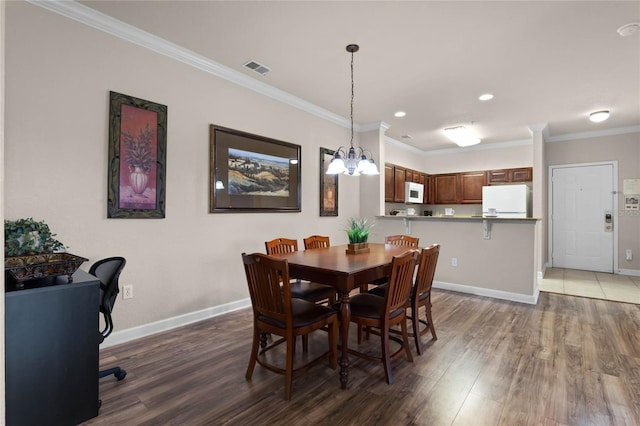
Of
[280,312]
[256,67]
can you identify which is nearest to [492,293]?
[280,312]

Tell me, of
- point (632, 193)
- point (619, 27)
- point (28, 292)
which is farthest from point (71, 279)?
point (632, 193)

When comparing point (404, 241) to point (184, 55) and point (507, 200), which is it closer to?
point (184, 55)

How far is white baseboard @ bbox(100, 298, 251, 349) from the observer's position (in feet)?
8.82

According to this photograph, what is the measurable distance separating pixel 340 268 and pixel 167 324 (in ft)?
6.13

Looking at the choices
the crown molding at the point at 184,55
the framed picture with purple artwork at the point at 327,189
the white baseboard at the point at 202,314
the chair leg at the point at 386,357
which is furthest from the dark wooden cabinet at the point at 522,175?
the chair leg at the point at 386,357

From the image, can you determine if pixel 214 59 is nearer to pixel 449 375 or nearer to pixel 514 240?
pixel 449 375

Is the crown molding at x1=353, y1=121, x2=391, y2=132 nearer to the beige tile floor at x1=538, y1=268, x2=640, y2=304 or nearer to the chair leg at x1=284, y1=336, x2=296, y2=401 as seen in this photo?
the beige tile floor at x1=538, y1=268, x2=640, y2=304

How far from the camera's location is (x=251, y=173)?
12.1 feet

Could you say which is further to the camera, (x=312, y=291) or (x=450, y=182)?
(x=450, y=182)

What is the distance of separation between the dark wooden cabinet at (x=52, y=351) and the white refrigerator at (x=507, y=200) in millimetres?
6034

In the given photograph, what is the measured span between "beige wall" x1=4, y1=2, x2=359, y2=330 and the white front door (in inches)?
218

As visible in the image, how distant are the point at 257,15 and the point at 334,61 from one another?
96cm

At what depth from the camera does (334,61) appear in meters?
3.23

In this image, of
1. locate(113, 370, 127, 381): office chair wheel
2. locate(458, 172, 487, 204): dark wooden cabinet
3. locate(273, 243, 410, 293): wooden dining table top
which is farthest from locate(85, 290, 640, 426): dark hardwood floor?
locate(458, 172, 487, 204): dark wooden cabinet
